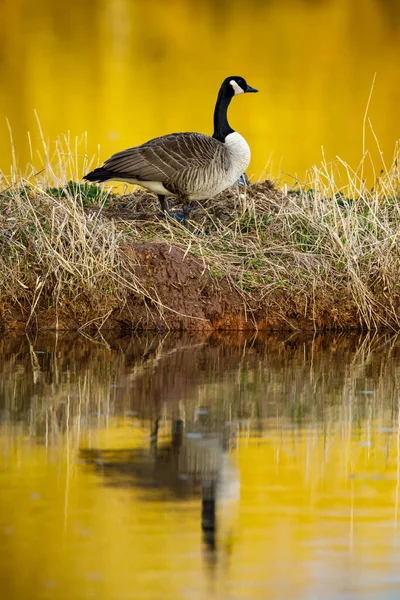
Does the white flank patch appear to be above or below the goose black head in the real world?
below

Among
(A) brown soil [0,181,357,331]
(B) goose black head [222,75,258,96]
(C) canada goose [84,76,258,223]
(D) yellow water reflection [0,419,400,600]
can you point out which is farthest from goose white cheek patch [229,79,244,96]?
(D) yellow water reflection [0,419,400,600]

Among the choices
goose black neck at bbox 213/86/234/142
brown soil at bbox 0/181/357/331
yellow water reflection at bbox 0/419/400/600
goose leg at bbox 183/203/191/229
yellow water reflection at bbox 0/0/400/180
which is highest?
yellow water reflection at bbox 0/0/400/180

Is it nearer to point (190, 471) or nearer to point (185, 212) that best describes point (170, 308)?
point (185, 212)

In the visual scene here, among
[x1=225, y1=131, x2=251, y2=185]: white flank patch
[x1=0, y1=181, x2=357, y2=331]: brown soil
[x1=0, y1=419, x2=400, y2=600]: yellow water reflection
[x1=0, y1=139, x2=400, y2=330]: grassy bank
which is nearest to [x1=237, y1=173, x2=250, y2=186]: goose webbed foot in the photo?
[x1=225, y1=131, x2=251, y2=185]: white flank patch

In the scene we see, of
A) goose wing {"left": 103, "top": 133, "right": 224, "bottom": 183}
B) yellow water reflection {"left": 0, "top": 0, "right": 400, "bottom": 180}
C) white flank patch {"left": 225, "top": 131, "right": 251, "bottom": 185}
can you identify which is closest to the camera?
goose wing {"left": 103, "top": 133, "right": 224, "bottom": 183}

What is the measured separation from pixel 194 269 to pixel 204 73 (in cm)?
2758

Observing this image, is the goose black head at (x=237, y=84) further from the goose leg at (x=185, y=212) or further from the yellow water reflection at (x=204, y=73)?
the yellow water reflection at (x=204, y=73)

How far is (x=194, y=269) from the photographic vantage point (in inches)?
491

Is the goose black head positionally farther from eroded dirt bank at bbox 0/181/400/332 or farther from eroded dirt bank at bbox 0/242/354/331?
eroded dirt bank at bbox 0/242/354/331

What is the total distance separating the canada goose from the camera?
42.2 ft

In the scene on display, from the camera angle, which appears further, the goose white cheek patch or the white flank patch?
the goose white cheek patch

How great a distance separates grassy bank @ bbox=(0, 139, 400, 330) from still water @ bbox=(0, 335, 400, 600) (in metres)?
1.21

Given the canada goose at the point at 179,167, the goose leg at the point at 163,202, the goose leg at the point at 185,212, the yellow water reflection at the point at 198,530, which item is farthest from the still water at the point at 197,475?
the goose leg at the point at 163,202

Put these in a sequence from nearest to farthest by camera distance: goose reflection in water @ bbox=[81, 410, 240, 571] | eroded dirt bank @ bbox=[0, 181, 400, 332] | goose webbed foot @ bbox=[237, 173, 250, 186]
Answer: goose reflection in water @ bbox=[81, 410, 240, 571]
eroded dirt bank @ bbox=[0, 181, 400, 332]
goose webbed foot @ bbox=[237, 173, 250, 186]
